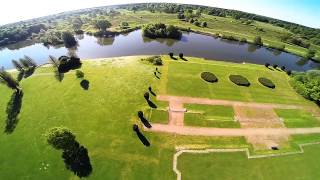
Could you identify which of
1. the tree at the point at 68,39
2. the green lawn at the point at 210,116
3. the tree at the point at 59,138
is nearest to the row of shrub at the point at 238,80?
the green lawn at the point at 210,116

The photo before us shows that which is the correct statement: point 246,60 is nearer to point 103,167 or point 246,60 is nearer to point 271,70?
point 271,70

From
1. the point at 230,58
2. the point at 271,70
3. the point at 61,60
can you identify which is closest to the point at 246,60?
the point at 230,58

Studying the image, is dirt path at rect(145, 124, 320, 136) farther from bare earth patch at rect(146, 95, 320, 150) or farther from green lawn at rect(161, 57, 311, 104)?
green lawn at rect(161, 57, 311, 104)

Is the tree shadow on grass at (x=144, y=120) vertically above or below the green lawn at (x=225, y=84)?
below

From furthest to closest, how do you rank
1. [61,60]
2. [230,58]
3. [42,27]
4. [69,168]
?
[42,27] < [230,58] < [61,60] < [69,168]

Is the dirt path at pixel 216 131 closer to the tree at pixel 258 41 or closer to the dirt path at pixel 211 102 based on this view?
the dirt path at pixel 211 102

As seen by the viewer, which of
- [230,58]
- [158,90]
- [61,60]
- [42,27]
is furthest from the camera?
[42,27]
